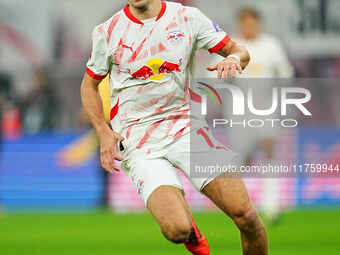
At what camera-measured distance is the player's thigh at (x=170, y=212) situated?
6191mm

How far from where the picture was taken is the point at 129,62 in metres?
6.53

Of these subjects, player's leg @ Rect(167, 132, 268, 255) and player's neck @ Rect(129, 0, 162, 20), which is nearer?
player's leg @ Rect(167, 132, 268, 255)

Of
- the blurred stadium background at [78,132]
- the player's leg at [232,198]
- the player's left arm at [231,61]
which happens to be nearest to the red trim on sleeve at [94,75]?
the player's leg at [232,198]

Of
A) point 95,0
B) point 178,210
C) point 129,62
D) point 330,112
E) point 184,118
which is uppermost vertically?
point 129,62

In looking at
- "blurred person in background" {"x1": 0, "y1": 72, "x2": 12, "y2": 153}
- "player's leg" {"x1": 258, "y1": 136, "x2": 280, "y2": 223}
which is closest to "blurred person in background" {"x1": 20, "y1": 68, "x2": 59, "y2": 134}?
"blurred person in background" {"x1": 0, "y1": 72, "x2": 12, "y2": 153}

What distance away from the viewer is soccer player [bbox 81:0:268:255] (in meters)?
6.44

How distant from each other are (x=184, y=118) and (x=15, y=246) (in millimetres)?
4137

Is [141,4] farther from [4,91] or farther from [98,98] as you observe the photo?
[4,91]

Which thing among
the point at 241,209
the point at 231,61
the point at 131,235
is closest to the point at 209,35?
the point at 231,61

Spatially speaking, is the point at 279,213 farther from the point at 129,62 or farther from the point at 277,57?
Result: the point at 129,62

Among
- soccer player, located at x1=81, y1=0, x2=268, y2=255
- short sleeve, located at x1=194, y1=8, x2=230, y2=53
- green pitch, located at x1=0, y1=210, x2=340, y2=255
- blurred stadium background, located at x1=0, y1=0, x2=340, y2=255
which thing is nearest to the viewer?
soccer player, located at x1=81, y1=0, x2=268, y2=255

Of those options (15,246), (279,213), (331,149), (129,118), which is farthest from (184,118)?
(331,149)

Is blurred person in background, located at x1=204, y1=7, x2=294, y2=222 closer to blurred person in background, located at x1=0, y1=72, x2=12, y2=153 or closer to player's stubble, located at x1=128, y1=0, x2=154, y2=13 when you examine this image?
player's stubble, located at x1=128, y1=0, x2=154, y2=13

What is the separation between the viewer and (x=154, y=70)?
6523 millimetres
